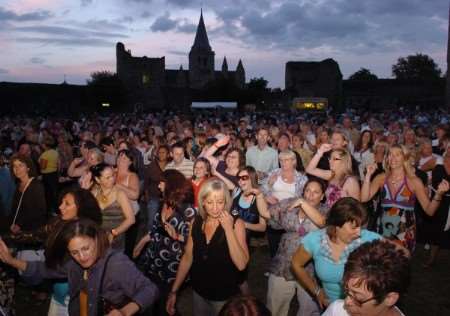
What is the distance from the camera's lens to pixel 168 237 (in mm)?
3557

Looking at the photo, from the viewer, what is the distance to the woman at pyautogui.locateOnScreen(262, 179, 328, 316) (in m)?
3.44

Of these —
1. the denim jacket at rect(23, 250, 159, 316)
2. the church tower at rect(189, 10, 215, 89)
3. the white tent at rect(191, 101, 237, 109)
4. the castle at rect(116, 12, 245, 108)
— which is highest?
the church tower at rect(189, 10, 215, 89)

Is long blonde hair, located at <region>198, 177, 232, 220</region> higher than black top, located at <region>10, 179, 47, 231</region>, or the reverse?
long blonde hair, located at <region>198, 177, 232, 220</region>

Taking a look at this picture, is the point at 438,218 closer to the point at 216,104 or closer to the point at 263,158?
the point at 263,158

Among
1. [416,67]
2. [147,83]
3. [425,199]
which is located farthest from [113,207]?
[416,67]

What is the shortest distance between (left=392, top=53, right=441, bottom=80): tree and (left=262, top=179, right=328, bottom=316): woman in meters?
86.2

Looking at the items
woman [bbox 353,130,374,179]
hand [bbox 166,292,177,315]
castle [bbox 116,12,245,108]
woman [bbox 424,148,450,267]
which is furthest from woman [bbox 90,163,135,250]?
castle [bbox 116,12,245,108]

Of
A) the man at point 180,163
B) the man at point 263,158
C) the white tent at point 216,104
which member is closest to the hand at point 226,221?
the man at point 180,163

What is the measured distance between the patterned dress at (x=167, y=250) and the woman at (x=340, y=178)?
1.44 m

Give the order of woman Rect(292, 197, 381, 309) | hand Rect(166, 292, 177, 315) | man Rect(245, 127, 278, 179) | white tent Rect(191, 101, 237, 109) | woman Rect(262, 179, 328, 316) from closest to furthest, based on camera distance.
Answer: woman Rect(292, 197, 381, 309) < hand Rect(166, 292, 177, 315) < woman Rect(262, 179, 328, 316) < man Rect(245, 127, 278, 179) < white tent Rect(191, 101, 237, 109)

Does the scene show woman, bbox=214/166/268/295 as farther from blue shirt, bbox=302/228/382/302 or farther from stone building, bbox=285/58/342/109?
stone building, bbox=285/58/342/109

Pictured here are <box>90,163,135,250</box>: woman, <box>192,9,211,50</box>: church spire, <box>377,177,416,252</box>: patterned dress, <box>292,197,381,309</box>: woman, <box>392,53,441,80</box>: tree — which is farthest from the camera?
<box>192,9,211,50</box>: church spire

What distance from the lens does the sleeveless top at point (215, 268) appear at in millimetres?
3021

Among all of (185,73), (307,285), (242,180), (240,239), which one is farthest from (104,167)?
(185,73)
